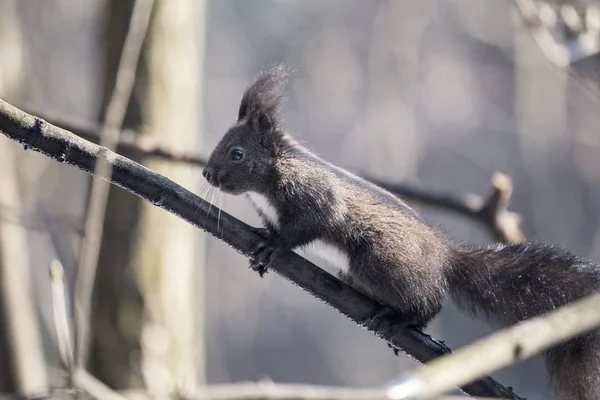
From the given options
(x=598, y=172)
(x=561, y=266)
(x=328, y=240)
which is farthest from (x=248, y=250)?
(x=598, y=172)

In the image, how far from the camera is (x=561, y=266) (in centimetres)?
241

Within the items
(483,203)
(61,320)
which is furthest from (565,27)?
(61,320)

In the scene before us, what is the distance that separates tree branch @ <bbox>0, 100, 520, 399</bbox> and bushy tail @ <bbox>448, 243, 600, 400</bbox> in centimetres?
30

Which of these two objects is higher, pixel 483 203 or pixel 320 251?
pixel 483 203

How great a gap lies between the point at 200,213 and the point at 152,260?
1451 mm

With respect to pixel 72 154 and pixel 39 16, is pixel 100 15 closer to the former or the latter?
pixel 72 154

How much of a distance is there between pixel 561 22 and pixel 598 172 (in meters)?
6.36

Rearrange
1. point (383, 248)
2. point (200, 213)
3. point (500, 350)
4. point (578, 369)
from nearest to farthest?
1. point (500, 350)
2. point (200, 213)
3. point (578, 369)
4. point (383, 248)

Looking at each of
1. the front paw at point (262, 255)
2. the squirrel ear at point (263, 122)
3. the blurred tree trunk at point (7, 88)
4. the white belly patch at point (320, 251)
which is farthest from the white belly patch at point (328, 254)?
the blurred tree trunk at point (7, 88)

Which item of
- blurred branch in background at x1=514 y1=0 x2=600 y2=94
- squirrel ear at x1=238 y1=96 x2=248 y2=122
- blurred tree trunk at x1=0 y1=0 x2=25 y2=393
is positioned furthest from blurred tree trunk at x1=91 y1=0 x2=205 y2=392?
blurred branch in background at x1=514 y1=0 x2=600 y2=94

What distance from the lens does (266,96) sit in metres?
2.71

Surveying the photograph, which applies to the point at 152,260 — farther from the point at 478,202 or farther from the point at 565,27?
the point at 565,27

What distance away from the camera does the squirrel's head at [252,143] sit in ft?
8.84

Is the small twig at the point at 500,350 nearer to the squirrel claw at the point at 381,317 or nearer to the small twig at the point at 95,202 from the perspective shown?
the small twig at the point at 95,202
